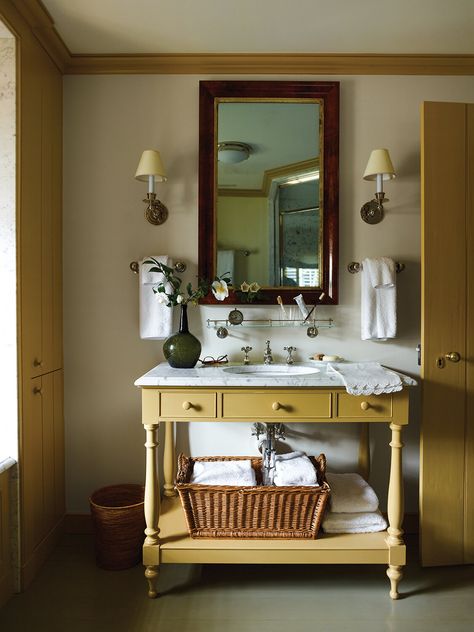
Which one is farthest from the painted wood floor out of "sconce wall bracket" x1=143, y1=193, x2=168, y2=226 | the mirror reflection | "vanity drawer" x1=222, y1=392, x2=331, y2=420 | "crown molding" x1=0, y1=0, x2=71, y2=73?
"crown molding" x1=0, y1=0, x2=71, y2=73

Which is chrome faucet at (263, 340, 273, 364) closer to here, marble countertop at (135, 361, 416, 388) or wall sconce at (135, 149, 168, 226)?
marble countertop at (135, 361, 416, 388)

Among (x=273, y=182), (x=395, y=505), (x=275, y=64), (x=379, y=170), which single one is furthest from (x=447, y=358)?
(x=275, y=64)

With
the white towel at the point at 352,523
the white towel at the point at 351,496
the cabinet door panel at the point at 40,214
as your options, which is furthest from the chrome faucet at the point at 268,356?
the cabinet door panel at the point at 40,214

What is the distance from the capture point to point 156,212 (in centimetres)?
248

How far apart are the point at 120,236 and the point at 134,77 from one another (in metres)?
0.81

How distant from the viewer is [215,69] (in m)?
2.48

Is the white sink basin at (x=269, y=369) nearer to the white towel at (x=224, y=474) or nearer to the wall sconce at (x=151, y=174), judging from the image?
the white towel at (x=224, y=474)

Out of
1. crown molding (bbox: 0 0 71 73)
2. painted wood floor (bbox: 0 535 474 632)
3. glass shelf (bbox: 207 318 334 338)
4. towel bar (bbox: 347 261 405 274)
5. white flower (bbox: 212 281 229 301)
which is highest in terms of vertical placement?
crown molding (bbox: 0 0 71 73)

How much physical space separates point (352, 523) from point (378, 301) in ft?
3.38

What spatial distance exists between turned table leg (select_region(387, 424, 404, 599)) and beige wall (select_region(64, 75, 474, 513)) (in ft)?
1.84

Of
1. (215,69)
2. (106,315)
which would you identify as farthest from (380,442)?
(215,69)

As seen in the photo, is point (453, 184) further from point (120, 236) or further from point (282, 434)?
point (120, 236)

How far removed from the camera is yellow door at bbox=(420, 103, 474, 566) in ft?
7.16

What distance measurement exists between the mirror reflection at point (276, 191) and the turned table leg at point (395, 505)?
0.94m
